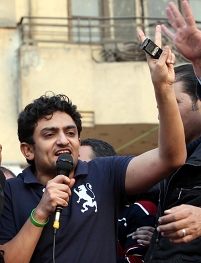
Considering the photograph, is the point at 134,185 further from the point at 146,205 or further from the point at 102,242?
the point at 146,205

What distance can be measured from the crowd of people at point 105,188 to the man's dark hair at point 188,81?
108 millimetres

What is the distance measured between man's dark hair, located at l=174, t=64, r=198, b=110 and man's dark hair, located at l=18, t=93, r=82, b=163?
0.78 metres

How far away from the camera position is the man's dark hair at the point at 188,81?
4.58 meters

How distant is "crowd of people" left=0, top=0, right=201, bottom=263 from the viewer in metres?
3.70

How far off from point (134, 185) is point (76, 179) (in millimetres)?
355

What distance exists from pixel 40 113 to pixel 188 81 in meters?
1.08

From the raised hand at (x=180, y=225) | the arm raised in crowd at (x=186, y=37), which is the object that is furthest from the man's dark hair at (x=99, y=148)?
the raised hand at (x=180, y=225)

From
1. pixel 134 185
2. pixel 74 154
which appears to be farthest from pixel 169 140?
pixel 74 154

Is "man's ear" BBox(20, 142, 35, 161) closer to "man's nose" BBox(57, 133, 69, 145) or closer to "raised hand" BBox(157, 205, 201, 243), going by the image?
"man's nose" BBox(57, 133, 69, 145)

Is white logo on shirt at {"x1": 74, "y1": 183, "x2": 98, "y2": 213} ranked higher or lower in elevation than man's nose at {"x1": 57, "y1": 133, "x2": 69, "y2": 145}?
lower

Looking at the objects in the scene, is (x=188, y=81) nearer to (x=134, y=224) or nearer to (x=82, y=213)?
(x=134, y=224)

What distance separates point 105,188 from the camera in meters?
3.99

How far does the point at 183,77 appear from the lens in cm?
471

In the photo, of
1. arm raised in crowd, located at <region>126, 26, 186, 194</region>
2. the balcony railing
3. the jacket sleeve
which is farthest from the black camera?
the balcony railing
